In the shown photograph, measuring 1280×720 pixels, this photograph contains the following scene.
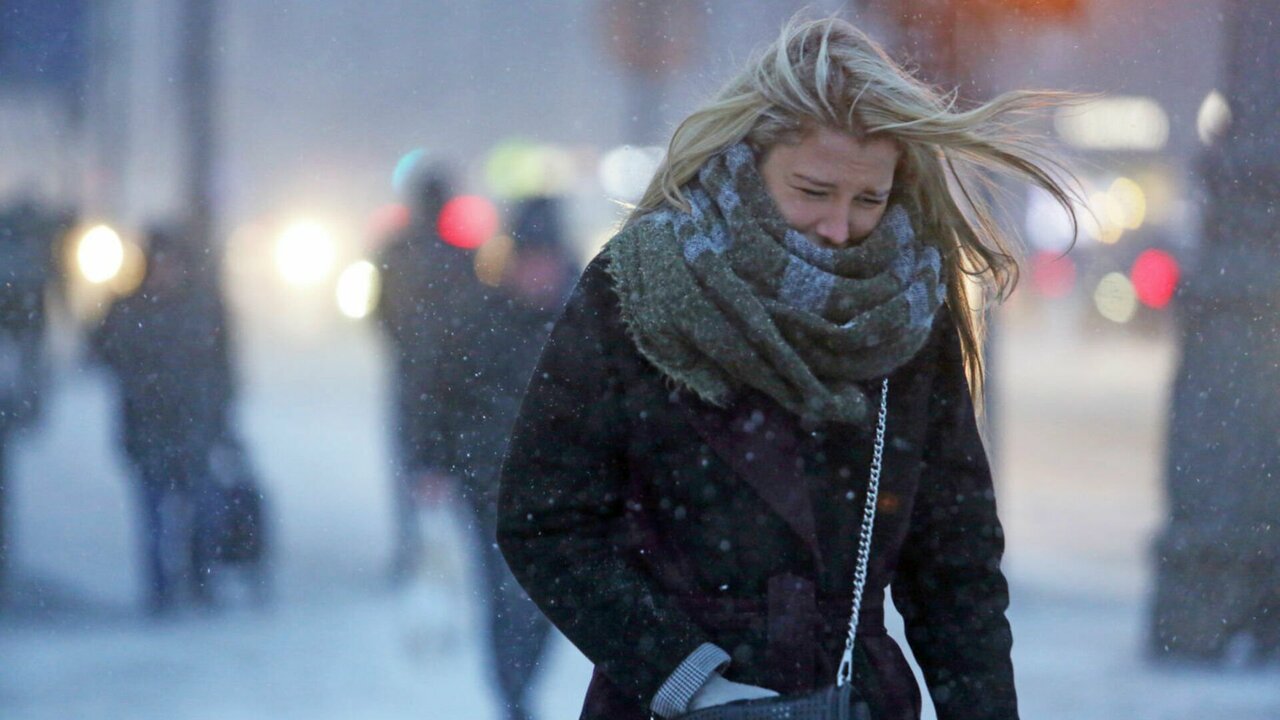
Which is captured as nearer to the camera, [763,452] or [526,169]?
[763,452]

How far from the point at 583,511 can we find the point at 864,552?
367 millimetres

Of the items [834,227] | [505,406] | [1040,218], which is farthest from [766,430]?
[1040,218]

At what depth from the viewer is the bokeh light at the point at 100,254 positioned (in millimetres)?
4387

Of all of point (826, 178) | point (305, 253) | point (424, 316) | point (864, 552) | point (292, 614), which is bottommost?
point (292, 614)

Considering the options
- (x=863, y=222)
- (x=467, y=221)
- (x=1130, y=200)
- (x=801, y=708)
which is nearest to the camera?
(x=801, y=708)

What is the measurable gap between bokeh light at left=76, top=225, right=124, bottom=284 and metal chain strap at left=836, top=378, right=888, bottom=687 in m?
3.25

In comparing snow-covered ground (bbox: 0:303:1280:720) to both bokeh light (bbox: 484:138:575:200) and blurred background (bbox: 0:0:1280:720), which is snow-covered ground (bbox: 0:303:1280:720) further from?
bokeh light (bbox: 484:138:575:200)

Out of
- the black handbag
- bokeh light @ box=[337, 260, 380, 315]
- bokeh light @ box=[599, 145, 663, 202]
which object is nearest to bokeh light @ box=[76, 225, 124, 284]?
bokeh light @ box=[337, 260, 380, 315]

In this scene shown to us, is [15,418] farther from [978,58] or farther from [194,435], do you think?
[978,58]

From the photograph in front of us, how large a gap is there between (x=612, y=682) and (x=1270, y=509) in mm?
3619

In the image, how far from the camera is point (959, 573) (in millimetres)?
Answer: 1876

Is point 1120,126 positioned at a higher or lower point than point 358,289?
higher

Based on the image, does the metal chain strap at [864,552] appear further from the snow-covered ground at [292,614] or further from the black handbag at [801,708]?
the snow-covered ground at [292,614]

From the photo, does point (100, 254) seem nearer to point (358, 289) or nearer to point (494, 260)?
point (358, 289)
